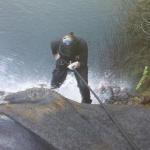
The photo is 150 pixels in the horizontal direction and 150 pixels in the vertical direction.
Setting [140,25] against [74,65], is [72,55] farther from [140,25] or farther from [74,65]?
[140,25]

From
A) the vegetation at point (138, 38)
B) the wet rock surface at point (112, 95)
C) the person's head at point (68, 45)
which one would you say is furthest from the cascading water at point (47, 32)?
the person's head at point (68, 45)

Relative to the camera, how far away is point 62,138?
204cm

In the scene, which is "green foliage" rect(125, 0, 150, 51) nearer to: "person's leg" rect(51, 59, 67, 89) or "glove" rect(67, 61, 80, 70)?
"person's leg" rect(51, 59, 67, 89)

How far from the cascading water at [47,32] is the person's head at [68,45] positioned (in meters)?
5.08

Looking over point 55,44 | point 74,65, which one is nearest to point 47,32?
point 55,44

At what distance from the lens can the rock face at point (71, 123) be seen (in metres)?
2.04

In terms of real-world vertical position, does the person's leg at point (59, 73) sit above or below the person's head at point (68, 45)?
below

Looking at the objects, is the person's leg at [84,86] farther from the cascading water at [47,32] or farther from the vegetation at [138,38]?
the cascading water at [47,32]

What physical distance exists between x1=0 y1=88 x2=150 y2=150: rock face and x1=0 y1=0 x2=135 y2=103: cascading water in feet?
25.6

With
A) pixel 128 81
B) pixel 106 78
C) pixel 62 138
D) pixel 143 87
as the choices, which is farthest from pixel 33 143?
pixel 106 78

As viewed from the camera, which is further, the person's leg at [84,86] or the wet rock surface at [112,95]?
the wet rock surface at [112,95]

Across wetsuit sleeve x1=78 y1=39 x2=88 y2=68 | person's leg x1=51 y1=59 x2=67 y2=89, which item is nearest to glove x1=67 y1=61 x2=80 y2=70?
wetsuit sleeve x1=78 y1=39 x2=88 y2=68

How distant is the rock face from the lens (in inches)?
80.5

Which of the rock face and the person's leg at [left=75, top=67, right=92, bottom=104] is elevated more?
the rock face
